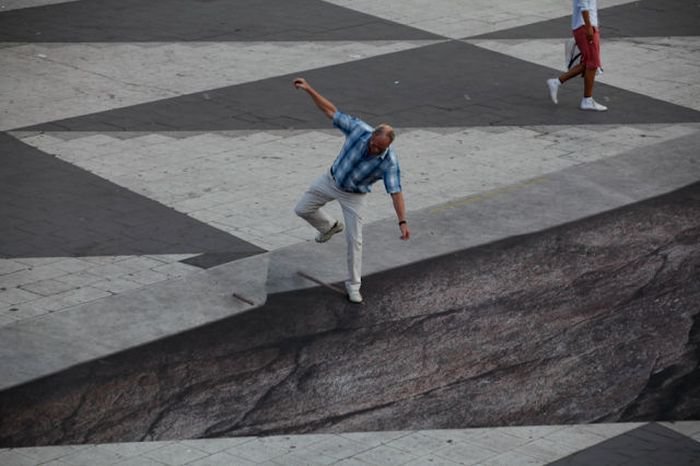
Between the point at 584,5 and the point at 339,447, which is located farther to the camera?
the point at 584,5

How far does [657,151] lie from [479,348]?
18.1 feet

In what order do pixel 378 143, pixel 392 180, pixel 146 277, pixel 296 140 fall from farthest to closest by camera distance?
pixel 296 140 → pixel 146 277 → pixel 392 180 → pixel 378 143

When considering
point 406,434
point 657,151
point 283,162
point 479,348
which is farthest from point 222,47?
point 406,434

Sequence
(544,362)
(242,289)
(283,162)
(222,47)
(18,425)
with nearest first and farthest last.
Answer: (18,425) < (544,362) < (242,289) < (283,162) < (222,47)

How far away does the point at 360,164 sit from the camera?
11938 mm

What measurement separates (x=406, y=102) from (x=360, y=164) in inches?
225

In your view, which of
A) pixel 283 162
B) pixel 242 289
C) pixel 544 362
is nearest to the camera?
pixel 544 362

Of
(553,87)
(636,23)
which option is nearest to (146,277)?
(553,87)

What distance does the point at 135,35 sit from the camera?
66.2ft

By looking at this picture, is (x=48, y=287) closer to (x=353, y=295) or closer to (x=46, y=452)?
(x=353, y=295)

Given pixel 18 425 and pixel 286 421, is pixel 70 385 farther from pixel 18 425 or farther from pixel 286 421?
pixel 286 421

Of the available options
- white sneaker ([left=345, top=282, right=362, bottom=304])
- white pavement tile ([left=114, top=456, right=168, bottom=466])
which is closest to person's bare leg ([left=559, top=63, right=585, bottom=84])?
white sneaker ([left=345, top=282, right=362, bottom=304])

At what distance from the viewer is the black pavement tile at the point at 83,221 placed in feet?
43.2

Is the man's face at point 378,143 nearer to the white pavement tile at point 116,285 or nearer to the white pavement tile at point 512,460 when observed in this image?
the white pavement tile at point 116,285
